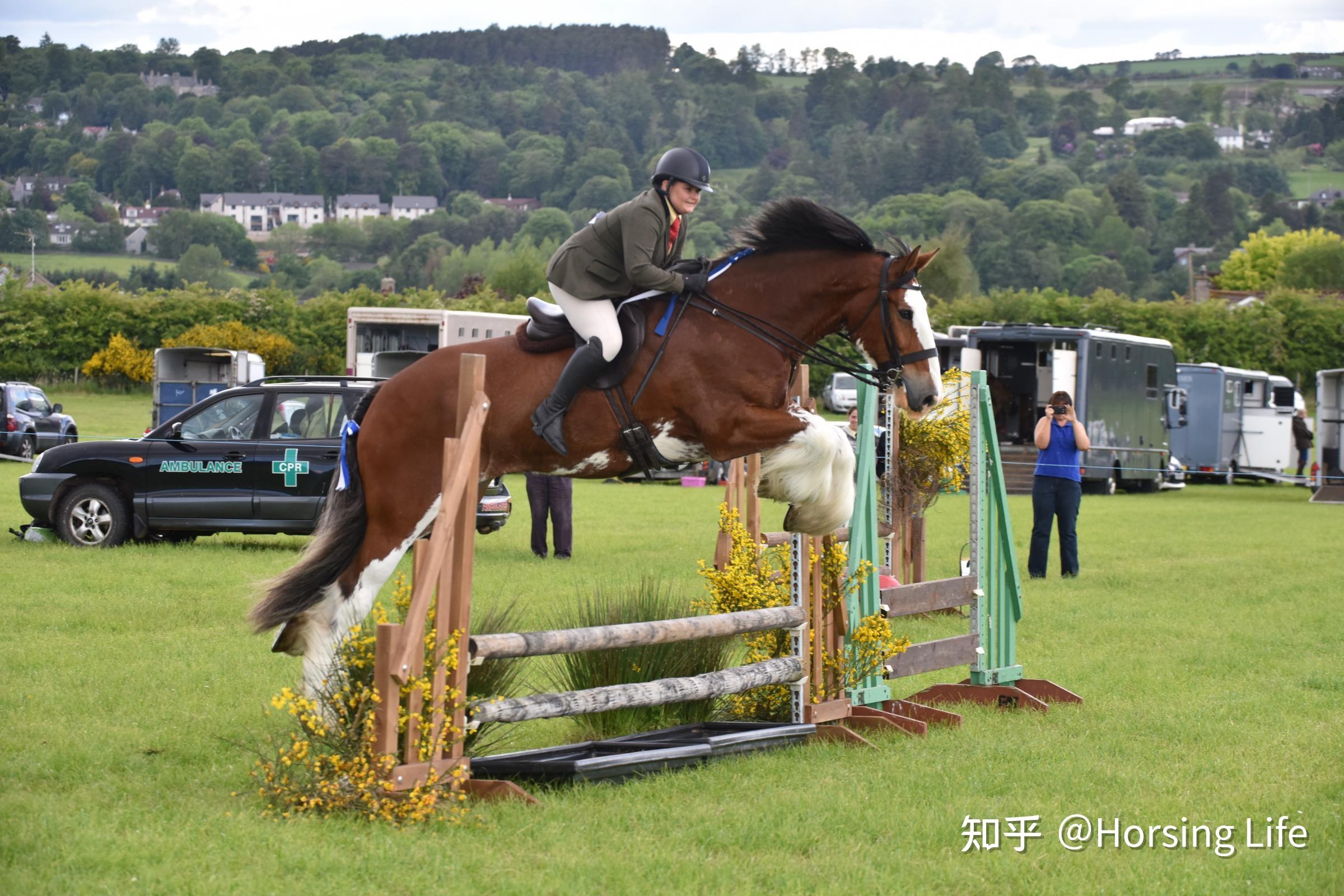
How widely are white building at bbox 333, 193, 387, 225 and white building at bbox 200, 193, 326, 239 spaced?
260 centimetres

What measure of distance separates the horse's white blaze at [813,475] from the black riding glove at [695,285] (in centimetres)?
69

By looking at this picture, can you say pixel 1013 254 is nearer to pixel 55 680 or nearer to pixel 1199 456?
pixel 1199 456

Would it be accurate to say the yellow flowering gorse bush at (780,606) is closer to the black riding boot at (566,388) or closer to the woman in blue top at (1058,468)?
the black riding boot at (566,388)

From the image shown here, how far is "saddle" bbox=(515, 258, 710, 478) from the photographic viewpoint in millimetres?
5949

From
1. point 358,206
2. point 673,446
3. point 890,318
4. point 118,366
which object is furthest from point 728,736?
point 358,206

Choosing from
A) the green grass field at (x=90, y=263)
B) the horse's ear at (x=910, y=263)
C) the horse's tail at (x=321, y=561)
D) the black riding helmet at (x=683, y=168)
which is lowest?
the horse's tail at (x=321, y=561)

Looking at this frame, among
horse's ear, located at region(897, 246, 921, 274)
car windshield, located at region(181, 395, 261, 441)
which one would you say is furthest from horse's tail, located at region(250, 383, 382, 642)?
car windshield, located at region(181, 395, 261, 441)

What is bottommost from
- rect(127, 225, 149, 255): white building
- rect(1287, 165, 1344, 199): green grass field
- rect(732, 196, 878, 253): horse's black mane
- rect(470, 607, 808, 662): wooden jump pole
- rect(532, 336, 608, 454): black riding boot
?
rect(470, 607, 808, 662): wooden jump pole

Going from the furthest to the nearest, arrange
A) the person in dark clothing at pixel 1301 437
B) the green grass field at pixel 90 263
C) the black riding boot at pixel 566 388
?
the green grass field at pixel 90 263
the person in dark clothing at pixel 1301 437
the black riding boot at pixel 566 388

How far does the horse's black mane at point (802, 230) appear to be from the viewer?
634cm

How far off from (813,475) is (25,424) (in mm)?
24678

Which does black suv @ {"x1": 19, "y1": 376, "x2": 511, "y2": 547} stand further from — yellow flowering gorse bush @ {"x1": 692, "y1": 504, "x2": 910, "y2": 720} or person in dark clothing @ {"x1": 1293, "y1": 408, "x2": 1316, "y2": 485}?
person in dark clothing @ {"x1": 1293, "y1": 408, "x2": 1316, "y2": 485}

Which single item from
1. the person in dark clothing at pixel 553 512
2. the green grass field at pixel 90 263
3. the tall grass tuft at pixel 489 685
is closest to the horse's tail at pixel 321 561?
the tall grass tuft at pixel 489 685

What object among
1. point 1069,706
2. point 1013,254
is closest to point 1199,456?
point 1069,706
